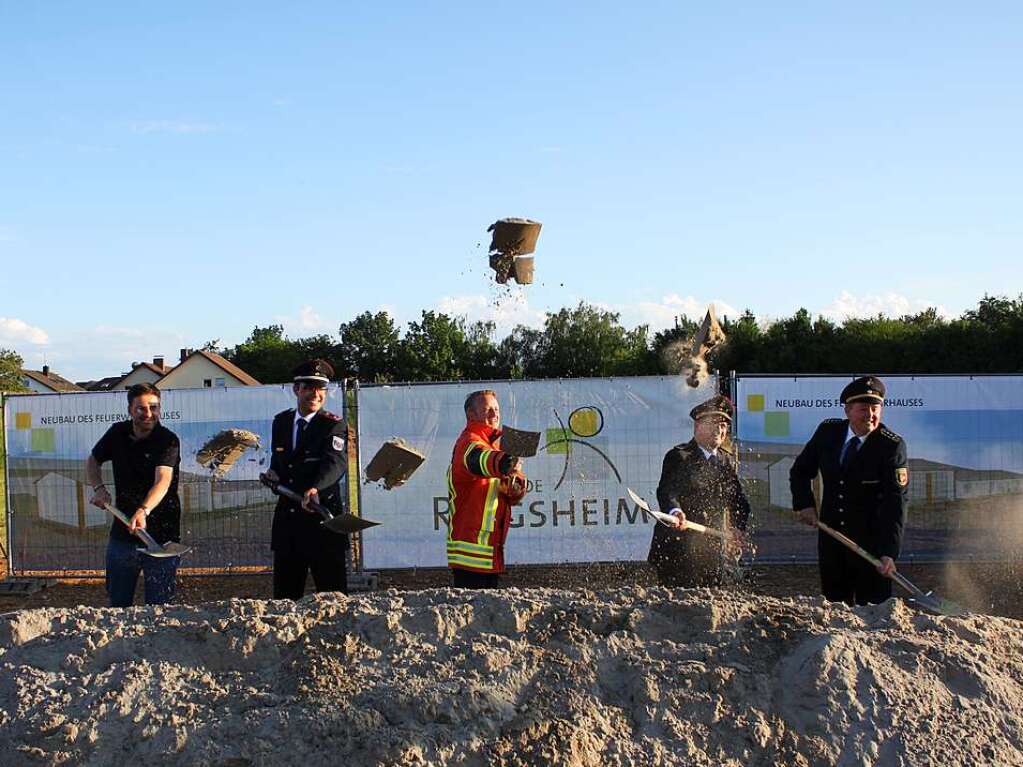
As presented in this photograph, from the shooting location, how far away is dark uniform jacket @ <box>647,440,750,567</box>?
5406mm

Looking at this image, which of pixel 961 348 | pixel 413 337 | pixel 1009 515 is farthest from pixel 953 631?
pixel 413 337

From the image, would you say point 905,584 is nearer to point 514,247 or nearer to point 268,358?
point 514,247

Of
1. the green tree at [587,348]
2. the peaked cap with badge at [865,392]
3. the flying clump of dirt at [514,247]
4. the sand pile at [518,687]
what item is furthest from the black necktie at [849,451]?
the green tree at [587,348]

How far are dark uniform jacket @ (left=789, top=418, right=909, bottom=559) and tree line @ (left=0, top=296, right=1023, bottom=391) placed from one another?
2347 centimetres

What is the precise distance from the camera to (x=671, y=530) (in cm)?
539

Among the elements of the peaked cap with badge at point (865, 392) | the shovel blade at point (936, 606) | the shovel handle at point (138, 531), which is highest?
the peaked cap with badge at point (865, 392)

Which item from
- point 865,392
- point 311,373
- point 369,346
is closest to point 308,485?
point 311,373

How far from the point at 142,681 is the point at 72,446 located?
20.9ft

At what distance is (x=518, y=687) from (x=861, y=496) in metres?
2.80

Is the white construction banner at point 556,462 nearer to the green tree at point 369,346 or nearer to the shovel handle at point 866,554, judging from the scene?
the shovel handle at point 866,554

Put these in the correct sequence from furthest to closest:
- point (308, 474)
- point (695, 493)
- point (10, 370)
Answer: point (10, 370)
point (308, 474)
point (695, 493)

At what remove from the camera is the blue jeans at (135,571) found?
569 cm

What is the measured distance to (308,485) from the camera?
5930 millimetres

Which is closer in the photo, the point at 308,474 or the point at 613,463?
the point at 308,474
